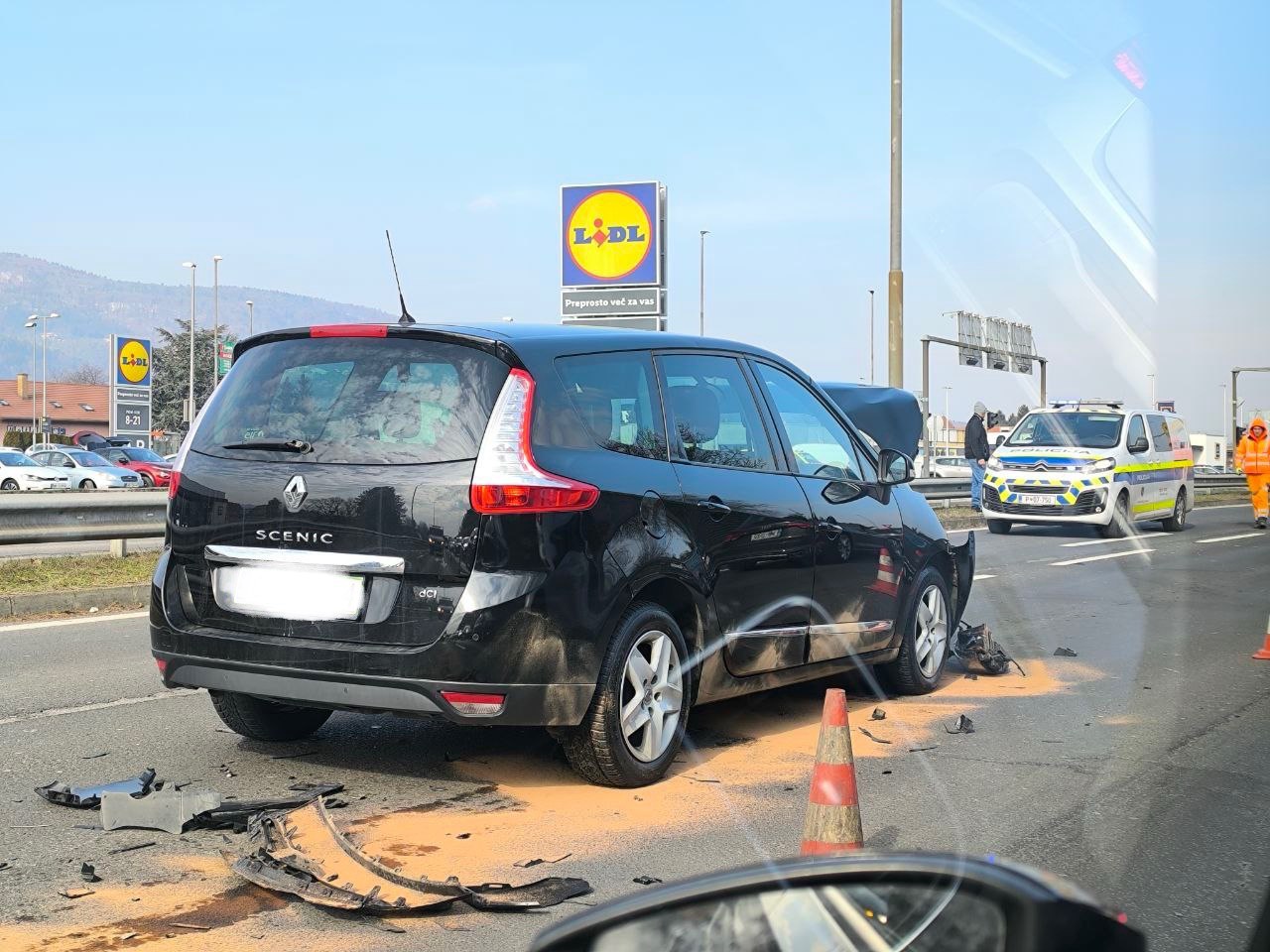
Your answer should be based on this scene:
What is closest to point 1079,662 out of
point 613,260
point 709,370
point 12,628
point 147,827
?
point 709,370

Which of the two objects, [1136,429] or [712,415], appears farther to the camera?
[1136,429]

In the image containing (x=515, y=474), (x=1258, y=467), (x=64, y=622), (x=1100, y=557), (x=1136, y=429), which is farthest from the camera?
(x=1258, y=467)

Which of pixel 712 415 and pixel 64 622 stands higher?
pixel 712 415

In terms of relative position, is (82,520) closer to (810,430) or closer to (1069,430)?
(810,430)

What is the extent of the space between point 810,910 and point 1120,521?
20.6 metres

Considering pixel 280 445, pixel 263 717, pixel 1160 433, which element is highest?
pixel 1160 433

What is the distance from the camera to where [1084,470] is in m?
20.4

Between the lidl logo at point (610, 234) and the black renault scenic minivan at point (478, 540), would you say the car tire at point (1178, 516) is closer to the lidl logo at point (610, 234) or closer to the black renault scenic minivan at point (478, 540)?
the lidl logo at point (610, 234)

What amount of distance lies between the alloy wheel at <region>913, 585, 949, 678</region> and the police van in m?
13.4

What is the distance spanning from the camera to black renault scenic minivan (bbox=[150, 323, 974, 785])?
4.93 metres

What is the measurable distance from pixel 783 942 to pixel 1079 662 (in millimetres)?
7897

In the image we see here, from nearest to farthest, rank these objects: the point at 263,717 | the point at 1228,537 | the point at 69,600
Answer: the point at 263,717, the point at 69,600, the point at 1228,537

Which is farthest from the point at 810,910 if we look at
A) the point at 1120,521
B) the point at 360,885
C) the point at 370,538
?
the point at 1120,521

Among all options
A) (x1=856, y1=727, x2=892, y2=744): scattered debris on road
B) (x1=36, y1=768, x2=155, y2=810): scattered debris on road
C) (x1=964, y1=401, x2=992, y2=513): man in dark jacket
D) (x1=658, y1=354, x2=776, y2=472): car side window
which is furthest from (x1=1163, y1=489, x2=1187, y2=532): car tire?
(x1=36, y1=768, x2=155, y2=810): scattered debris on road
